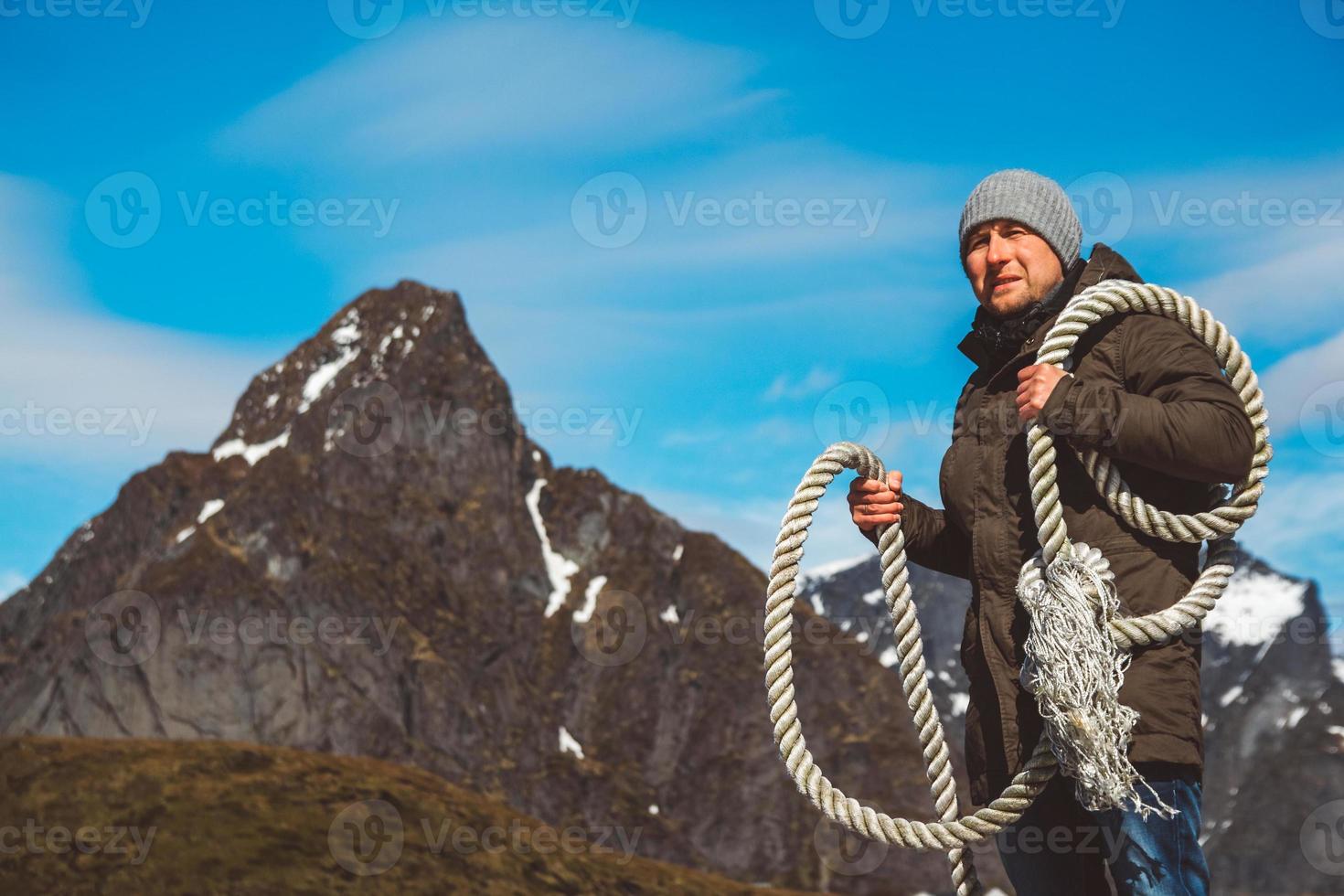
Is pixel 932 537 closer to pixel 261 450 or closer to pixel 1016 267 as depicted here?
pixel 1016 267

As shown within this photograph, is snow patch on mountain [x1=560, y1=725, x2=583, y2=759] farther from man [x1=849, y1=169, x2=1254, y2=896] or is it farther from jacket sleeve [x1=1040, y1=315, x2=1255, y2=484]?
jacket sleeve [x1=1040, y1=315, x2=1255, y2=484]

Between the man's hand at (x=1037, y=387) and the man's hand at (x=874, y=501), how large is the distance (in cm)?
102

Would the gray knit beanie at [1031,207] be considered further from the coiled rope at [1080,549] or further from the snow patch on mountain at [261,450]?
the snow patch on mountain at [261,450]

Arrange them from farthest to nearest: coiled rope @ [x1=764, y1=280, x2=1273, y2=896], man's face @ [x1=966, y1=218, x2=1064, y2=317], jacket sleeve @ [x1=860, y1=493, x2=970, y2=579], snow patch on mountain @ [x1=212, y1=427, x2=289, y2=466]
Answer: snow patch on mountain @ [x1=212, y1=427, x2=289, y2=466] < jacket sleeve @ [x1=860, y1=493, x2=970, y2=579] < man's face @ [x1=966, y1=218, x2=1064, y2=317] < coiled rope @ [x1=764, y1=280, x2=1273, y2=896]

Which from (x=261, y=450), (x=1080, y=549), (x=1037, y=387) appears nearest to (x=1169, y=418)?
(x=1037, y=387)

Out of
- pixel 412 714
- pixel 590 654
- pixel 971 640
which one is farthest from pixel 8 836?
pixel 590 654

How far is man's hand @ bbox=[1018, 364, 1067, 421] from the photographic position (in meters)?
4.64

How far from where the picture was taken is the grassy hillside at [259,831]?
12.8 metres

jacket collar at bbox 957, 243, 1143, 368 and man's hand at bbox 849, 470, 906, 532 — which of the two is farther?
man's hand at bbox 849, 470, 906, 532

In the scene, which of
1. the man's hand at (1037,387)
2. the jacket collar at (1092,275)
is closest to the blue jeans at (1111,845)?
the man's hand at (1037,387)

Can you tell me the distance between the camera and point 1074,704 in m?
4.42

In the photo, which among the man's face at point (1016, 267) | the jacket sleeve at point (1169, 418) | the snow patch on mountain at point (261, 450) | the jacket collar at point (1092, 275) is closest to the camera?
the jacket sleeve at point (1169, 418)

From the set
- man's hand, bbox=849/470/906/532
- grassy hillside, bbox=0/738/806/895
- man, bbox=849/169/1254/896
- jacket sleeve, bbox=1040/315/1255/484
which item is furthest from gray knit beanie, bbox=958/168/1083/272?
grassy hillside, bbox=0/738/806/895

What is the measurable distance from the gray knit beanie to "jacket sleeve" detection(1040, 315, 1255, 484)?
0.71 meters
